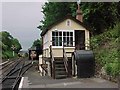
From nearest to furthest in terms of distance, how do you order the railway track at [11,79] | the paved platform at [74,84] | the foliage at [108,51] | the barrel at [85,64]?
the paved platform at [74,84] < the foliage at [108,51] < the barrel at [85,64] < the railway track at [11,79]

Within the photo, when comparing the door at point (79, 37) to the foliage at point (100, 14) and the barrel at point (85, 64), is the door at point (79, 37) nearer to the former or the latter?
the foliage at point (100, 14)

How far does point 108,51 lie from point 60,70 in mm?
4016

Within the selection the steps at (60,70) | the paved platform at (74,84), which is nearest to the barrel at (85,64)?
the steps at (60,70)

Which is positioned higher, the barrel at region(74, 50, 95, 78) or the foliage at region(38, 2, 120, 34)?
the foliage at region(38, 2, 120, 34)

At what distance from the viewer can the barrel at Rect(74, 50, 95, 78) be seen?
2172 centimetres

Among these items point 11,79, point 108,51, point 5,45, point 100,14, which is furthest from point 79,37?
point 5,45

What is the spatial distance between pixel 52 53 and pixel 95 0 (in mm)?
5989

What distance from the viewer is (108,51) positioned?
2075 centimetres

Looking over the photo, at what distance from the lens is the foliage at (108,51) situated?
17.6 meters

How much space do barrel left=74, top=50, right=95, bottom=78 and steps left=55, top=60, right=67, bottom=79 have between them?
111cm

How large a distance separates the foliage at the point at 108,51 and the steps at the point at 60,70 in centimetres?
233

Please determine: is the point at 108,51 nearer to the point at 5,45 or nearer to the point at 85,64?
the point at 85,64

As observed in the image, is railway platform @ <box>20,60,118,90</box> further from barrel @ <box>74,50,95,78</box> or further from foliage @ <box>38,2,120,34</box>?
foliage @ <box>38,2,120,34</box>

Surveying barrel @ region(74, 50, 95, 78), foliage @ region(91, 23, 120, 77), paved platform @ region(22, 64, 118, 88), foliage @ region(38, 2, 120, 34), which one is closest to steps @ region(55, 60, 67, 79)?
barrel @ region(74, 50, 95, 78)
